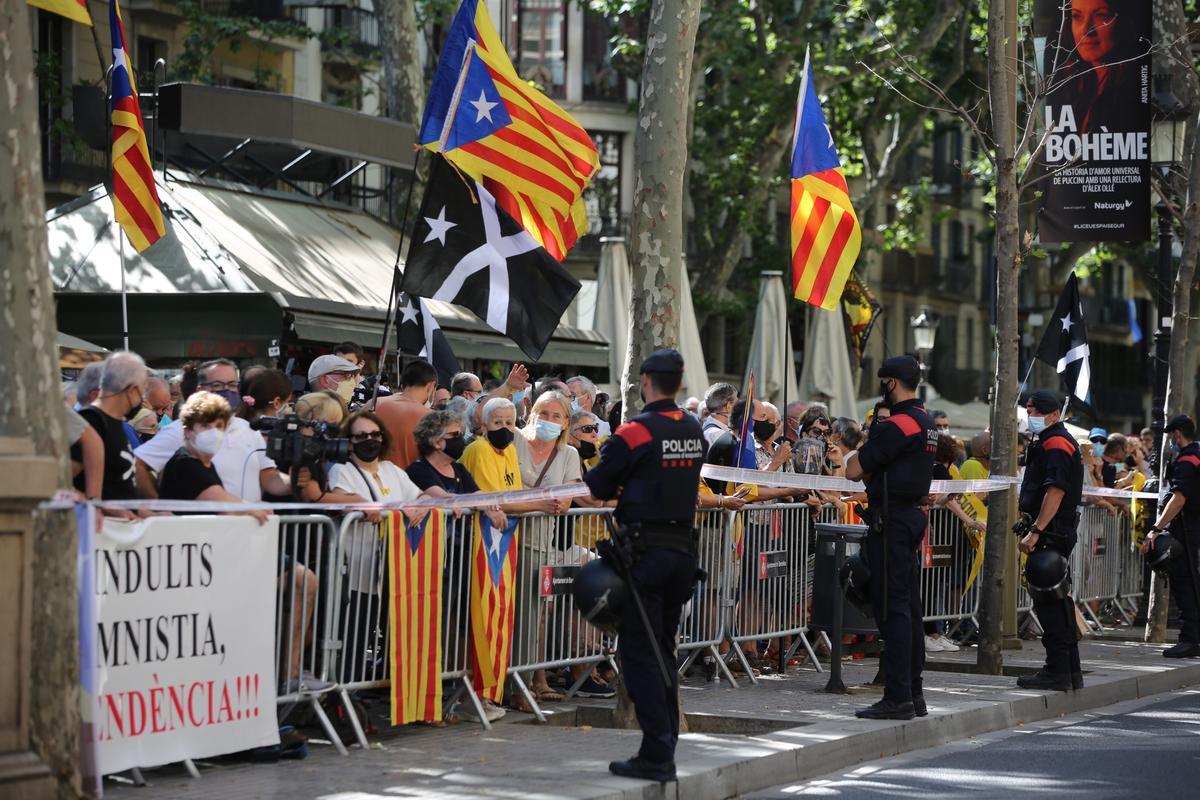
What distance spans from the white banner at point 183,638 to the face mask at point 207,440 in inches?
15.3

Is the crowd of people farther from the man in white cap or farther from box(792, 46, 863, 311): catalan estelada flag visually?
box(792, 46, 863, 311): catalan estelada flag

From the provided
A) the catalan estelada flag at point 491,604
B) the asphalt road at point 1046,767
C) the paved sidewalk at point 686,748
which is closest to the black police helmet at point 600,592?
the paved sidewalk at point 686,748

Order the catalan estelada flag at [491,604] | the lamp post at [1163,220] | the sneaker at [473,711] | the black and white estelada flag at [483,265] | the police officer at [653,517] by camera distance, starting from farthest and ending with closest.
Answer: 1. the lamp post at [1163,220]
2. the black and white estelada flag at [483,265]
3. the sneaker at [473,711]
4. the catalan estelada flag at [491,604]
5. the police officer at [653,517]

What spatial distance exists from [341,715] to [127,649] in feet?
6.14

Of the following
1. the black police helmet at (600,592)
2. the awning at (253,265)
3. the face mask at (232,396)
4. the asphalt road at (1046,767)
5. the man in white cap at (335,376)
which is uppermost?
the awning at (253,265)

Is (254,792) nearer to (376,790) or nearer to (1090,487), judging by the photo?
(376,790)

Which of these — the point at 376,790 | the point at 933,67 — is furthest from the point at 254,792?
the point at 933,67

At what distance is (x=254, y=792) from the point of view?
8.38 metres

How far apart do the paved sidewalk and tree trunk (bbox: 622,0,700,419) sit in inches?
117

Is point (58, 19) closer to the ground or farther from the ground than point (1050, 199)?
farther from the ground

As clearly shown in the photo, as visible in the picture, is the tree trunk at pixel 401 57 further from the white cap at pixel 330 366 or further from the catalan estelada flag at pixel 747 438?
the white cap at pixel 330 366

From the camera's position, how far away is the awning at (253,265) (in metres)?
19.1

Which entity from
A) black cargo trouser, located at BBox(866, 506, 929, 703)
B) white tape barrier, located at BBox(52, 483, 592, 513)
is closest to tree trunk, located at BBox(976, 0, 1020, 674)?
black cargo trouser, located at BBox(866, 506, 929, 703)

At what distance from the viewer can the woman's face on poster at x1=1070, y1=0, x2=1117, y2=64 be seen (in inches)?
683
